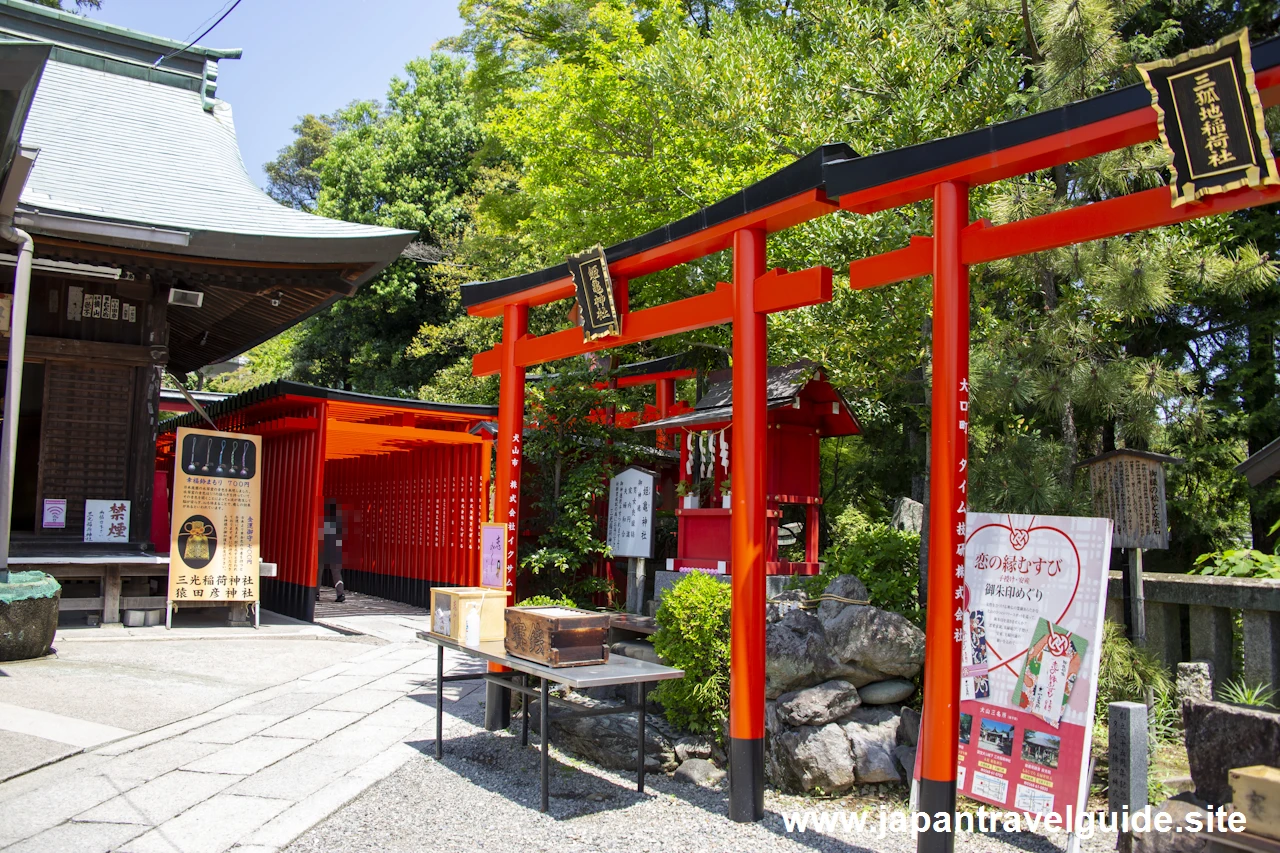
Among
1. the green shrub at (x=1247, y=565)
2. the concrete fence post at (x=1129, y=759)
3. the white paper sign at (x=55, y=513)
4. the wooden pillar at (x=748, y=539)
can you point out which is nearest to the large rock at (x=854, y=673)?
the wooden pillar at (x=748, y=539)

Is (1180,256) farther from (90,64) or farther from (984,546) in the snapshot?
(90,64)

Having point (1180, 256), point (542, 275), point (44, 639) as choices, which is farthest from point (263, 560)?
point (1180, 256)

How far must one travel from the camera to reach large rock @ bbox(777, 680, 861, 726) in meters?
5.50

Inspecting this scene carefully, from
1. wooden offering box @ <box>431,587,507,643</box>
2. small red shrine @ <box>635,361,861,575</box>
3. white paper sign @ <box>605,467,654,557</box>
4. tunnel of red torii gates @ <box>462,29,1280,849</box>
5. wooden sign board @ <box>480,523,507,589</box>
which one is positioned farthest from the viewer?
white paper sign @ <box>605,467,654,557</box>

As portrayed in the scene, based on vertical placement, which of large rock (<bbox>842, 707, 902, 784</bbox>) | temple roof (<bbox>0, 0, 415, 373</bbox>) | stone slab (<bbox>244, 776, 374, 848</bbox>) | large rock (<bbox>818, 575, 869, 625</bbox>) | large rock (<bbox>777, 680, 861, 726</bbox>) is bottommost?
stone slab (<bbox>244, 776, 374, 848</bbox>)

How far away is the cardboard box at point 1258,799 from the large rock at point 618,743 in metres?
3.69

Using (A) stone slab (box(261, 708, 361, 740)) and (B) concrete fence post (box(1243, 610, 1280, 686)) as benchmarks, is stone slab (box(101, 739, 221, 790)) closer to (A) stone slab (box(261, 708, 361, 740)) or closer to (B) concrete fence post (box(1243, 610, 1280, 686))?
(A) stone slab (box(261, 708, 361, 740))

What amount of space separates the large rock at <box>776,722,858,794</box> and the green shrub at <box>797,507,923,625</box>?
99cm

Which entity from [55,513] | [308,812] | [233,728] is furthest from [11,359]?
[308,812]

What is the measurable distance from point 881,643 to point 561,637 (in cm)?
195

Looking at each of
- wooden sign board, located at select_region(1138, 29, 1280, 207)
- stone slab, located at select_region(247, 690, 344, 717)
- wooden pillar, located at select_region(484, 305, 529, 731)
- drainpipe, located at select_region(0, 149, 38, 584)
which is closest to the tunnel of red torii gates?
wooden sign board, located at select_region(1138, 29, 1280, 207)

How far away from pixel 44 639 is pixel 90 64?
1022 cm

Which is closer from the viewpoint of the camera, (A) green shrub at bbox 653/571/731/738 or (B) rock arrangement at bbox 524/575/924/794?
(B) rock arrangement at bbox 524/575/924/794

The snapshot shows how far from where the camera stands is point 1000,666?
4.50 m
